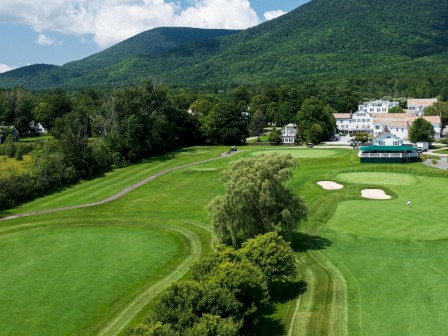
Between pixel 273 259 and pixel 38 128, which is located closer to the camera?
pixel 273 259

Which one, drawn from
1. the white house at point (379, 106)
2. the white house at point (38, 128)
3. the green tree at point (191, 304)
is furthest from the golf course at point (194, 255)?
the white house at point (379, 106)

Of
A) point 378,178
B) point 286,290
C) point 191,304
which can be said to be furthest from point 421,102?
point 191,304

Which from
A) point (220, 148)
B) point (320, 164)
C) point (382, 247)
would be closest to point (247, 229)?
point (382, 247)

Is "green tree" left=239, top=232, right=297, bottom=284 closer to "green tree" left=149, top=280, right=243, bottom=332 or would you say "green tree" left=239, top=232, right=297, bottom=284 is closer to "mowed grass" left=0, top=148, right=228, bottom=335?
"green tree" left=149, top=280, right=243, bottom=332

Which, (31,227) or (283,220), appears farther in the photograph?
(31,227)

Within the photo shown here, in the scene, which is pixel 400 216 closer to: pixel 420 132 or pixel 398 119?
pixel 420 132

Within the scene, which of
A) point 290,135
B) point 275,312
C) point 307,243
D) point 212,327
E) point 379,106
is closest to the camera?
point 212,327

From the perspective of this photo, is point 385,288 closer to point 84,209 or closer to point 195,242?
point 195,242
